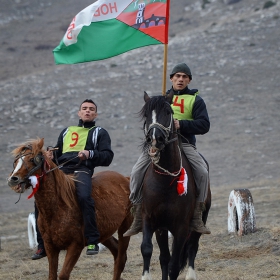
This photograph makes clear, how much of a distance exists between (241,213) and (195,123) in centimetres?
445

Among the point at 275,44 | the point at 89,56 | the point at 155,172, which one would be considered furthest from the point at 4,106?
the point at 155,172

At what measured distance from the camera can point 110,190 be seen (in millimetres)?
10305

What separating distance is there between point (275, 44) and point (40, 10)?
3316 cm

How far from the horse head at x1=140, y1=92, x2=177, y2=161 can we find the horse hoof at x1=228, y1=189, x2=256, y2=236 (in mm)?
5029

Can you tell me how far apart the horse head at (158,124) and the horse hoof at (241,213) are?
16.5ft

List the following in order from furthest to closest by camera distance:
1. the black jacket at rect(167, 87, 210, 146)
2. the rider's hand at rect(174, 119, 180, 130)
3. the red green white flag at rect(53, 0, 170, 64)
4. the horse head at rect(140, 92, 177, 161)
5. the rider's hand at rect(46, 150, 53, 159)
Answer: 1. the red green white flag at rect(53, 0, 170, 64)
2. the rider's hand at rect(46, 150, 53, 159)
3. the black jacket at rect(167, 87, 210, 146)
4. the rider's hand at rect(174, 119, 180, 130)
5. the horse head at rect(140, 92, 177, 161)

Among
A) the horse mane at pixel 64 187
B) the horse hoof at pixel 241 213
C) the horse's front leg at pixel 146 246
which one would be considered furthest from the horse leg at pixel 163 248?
the horse hoof at pixel 241 213

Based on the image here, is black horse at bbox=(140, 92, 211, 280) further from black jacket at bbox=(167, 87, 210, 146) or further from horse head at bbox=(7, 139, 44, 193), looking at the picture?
horse head at bbox=(7, 139, 44, 193)

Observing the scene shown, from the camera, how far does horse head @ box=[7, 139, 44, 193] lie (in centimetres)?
873

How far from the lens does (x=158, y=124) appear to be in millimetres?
8305

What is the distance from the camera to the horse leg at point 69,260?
8.96 metres

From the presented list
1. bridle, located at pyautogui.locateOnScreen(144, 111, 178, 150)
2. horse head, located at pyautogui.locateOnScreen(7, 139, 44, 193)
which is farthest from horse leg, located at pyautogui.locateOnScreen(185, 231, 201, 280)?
horse head, located at pyautogui.locateOnScreen(7, 139, 44, 193)

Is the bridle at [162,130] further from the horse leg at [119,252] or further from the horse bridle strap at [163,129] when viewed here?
the horse leg at [119,252]

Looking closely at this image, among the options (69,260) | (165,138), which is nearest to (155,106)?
(165,138)
